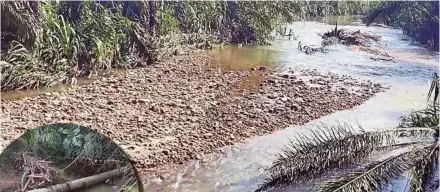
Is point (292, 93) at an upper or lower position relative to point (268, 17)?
lower

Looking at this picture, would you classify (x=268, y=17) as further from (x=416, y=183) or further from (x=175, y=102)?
(x=416, y=183)

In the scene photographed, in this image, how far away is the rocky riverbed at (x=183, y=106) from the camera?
3.49 metres

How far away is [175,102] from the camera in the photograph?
160 inches

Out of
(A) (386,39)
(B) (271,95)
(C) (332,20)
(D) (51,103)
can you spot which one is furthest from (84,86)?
→ (A) (386,39)

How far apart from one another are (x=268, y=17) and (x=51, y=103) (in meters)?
2.73

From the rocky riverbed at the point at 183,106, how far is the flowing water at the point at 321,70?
0.37ft

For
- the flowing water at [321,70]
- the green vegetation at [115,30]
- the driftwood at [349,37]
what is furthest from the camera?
the driftwood at [349,37]

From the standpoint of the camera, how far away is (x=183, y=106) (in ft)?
13.3

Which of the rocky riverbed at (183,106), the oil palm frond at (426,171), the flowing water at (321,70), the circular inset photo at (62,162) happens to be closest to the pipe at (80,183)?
the circular inset photo at (62,162)

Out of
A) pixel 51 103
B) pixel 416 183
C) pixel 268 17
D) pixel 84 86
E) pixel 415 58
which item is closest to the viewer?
pixel 416 183

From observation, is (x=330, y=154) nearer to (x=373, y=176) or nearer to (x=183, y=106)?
(x=373, y=176)

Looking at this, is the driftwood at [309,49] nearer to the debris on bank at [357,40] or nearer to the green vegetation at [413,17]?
the debris on bank at [357,40]

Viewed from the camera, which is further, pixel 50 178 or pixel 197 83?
pixel 197 83

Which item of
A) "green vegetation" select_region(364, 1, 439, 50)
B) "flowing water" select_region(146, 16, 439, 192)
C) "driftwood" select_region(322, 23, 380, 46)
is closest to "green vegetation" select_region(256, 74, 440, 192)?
"flowing water" select_region(146, 16, 439, 192)
